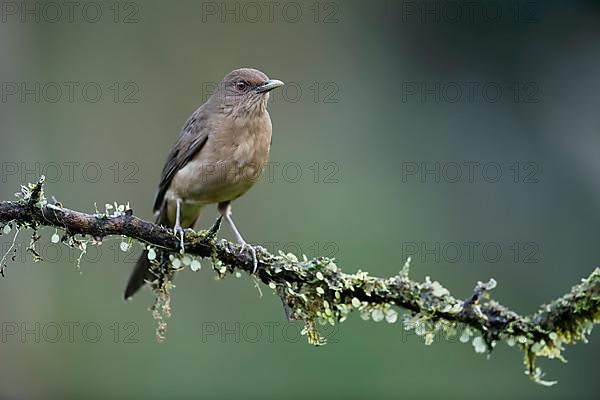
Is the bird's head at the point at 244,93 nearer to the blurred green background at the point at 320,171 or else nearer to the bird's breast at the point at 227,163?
the bird's breast at the point at 227,163

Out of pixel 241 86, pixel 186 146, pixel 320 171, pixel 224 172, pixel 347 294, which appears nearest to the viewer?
pixel 347 294

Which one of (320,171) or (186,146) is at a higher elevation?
(320,171)

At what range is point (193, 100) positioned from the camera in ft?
30.8

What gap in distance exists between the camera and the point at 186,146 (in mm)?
Answer: 5023

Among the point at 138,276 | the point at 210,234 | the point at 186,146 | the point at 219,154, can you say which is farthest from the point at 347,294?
the point at 186,146

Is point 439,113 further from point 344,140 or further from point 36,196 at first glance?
point 36,196

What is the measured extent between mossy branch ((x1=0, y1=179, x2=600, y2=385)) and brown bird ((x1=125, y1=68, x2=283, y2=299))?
0.89 metres

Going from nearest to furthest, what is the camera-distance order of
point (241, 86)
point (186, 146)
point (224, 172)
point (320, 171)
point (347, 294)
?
point (347, 294)
point (224, 172)
point (186, 146)
point (241, 86)
point (320, 171)

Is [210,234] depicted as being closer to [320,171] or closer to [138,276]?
[138,276]

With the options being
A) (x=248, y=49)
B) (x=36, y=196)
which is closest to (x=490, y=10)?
(x=248, y=49)

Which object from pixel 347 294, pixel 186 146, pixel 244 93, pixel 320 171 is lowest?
pixel 347 294

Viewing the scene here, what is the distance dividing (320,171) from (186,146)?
13.4ft

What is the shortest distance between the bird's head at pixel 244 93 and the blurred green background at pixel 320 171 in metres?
2.97

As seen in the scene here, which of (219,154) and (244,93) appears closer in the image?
(219,154)
